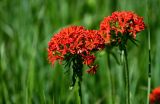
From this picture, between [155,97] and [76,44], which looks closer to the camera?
[76,44]

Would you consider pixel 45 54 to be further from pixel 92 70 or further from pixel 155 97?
pixel 92 70

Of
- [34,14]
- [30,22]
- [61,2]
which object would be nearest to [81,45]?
[30,22]

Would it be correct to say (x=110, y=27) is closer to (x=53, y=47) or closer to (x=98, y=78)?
(x=53, y=47)

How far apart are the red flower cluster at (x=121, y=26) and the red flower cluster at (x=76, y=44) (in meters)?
0.04

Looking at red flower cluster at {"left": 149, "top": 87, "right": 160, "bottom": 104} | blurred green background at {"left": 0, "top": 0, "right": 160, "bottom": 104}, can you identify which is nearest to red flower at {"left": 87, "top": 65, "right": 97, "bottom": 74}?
red flower cluster at {"left": 149, "top": 87, "right": 160, "bottom": 104}

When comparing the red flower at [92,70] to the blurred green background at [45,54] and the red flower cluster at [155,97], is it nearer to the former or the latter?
the red flower cluster at [155,97]

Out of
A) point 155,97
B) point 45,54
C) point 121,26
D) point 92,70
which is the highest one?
point 45,54

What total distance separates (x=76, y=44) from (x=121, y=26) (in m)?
0.21

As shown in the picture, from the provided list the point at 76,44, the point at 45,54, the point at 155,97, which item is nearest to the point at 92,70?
the point at 76,44

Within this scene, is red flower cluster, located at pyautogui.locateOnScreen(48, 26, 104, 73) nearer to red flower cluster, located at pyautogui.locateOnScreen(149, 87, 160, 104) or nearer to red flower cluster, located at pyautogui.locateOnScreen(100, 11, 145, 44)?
red flower cluster, located at pyautogui.locateOnScreen(100, 11, 145, 44)

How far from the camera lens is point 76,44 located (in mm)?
1750

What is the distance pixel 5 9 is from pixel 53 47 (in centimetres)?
269

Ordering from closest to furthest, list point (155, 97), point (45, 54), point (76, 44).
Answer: point (76, 44)
point (155, 97)
point (45, 54)

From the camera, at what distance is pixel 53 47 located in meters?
1.83
